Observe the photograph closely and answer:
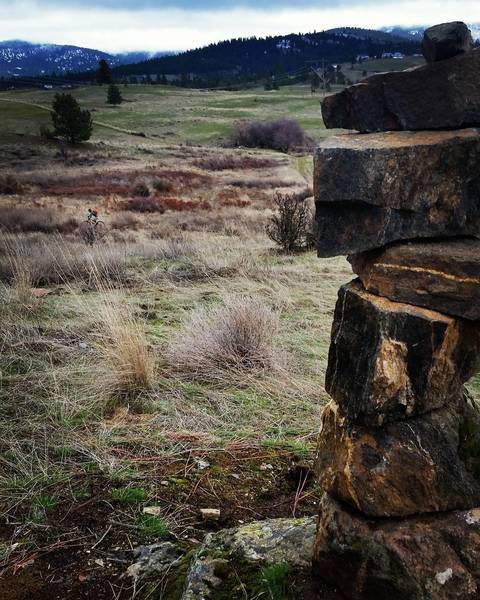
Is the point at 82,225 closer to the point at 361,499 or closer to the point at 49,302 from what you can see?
the point at 49,302

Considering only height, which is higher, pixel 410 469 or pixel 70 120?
pixel 70 120

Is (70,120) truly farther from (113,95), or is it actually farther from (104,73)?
(104,73)

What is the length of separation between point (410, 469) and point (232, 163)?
35.9 metres

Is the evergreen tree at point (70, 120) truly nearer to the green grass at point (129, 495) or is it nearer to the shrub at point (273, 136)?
the shrub at point (273, 136)

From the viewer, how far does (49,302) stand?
26.1 feet

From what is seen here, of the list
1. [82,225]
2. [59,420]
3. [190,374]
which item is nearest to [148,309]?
[190,374]

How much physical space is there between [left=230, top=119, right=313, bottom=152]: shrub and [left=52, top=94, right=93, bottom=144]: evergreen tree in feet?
51.5

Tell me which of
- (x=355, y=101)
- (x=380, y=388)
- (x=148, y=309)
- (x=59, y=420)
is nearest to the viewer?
(x=380, y=388)

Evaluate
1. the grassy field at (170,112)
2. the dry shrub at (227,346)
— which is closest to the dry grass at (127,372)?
the dry shrub at (227,346)

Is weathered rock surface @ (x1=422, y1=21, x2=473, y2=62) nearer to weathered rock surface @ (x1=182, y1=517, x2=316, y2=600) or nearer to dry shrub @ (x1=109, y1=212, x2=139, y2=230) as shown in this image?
weathered rock surface @ (x1=182, y1=517, x2=316, y2=600)

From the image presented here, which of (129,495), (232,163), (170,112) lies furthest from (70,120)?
(129,495)

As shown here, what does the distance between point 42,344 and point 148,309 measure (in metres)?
1.75

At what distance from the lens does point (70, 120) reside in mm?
42719

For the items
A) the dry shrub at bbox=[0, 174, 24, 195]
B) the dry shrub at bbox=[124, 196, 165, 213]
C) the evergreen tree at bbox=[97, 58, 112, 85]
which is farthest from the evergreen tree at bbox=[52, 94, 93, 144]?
the evergreen tree at bbox=[97, 58, 112, 85]
